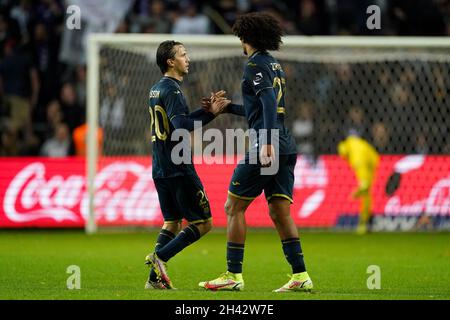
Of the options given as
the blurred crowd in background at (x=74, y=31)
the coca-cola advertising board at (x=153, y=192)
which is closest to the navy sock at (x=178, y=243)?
the coca-cola advertising board at (x=153, y=192)

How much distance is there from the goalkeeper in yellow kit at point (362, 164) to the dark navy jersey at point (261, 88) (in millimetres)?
8030

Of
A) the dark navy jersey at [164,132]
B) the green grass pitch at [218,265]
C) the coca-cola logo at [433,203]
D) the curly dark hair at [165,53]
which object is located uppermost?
the curly dark hair at [165,53]

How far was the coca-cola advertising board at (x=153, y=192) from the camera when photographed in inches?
645

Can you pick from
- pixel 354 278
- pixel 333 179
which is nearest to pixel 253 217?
pixel 333 179

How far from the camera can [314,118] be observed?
18250 mm

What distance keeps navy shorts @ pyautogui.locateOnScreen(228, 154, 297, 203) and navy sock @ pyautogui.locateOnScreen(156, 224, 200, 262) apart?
0.49m

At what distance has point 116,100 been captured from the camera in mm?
17172

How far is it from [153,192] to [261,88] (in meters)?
8.48

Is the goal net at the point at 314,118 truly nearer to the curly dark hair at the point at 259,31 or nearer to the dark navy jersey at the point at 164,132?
the dark navy jersey at the point at 164,132

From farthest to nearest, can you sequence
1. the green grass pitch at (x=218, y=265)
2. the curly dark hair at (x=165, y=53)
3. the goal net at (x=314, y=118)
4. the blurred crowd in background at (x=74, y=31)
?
the blurred crowd in background at (x=74, y=31)
the goal net at (x=314, y=118)
the curly dark hair at (x=165, y=53)
the green grass pitch at (x=218, y=265)

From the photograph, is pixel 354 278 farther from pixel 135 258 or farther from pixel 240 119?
pixel 240 119

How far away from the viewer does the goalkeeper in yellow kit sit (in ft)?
53.7

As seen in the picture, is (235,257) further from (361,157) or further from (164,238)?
(361,157)

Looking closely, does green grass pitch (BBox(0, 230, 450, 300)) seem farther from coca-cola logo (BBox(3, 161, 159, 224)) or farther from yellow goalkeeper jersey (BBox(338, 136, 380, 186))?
yellow goalkeeper jersey (BBox(338, 136, 380, 186))
